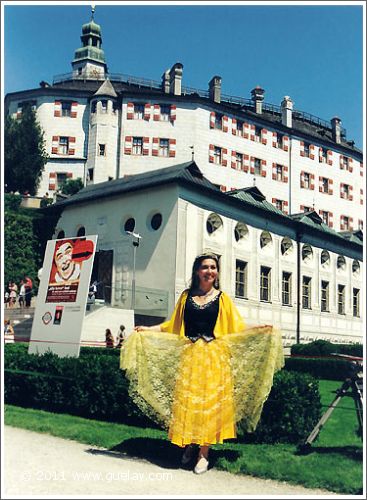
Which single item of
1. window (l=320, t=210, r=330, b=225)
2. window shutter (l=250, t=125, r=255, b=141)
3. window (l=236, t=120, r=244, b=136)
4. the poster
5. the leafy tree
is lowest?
the poster

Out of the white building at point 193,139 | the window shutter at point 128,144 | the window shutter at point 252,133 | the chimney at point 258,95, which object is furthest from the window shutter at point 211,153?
the chimney at point 258,95

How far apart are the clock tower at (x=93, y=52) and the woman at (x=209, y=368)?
259 cm

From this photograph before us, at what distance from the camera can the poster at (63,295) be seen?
7535mm

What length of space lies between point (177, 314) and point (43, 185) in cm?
369

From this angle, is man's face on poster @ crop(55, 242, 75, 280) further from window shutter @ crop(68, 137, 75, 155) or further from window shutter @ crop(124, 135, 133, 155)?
window shutter @ crop(124, 135, 133, 155)

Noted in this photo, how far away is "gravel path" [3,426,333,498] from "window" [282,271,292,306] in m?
4.93

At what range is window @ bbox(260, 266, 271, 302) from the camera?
31.7 feet

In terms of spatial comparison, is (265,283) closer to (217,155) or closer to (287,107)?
(287,107)

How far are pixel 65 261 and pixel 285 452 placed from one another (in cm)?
389

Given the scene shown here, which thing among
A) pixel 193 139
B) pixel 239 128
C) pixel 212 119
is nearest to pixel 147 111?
pixel 193 139

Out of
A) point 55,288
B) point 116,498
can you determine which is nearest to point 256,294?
point 55,288

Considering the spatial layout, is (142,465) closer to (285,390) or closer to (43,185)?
(285,390)

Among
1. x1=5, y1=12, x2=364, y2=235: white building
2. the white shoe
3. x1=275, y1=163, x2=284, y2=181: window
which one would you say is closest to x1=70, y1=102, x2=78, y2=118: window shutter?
x1=5, y1=12, x2=364, y2=235: white building

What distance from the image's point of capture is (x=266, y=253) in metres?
9.91
